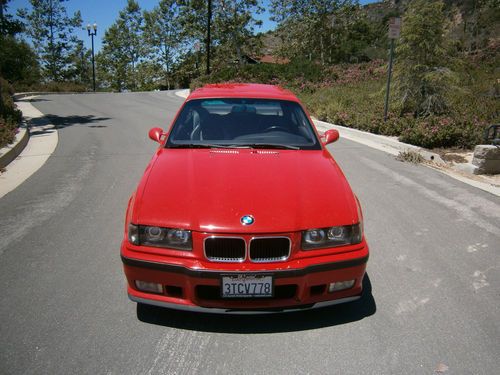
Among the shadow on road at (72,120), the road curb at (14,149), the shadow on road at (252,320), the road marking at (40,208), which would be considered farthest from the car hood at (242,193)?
the shadow on road at (72,120)

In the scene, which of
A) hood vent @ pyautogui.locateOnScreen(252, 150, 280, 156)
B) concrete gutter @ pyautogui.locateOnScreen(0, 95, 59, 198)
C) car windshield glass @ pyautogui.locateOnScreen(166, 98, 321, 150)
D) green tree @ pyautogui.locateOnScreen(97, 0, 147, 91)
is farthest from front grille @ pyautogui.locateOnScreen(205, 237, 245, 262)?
green tree @ pyautogui.locateOnScreen(97, 0, 147, 91)

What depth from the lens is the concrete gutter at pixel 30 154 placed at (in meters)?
6.45

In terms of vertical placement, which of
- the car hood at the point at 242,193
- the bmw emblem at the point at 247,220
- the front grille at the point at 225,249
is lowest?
the front grille at the point at 225,249

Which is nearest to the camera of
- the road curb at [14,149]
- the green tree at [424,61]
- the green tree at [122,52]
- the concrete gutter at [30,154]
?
the concrete gutter at [30,154]

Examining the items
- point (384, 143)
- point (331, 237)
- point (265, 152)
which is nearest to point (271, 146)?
point (265, 152)

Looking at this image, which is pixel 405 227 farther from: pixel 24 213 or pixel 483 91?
pixel 483 91

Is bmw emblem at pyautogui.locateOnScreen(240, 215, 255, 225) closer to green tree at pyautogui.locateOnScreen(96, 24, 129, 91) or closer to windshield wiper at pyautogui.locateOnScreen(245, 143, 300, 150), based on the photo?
windshield wiper at pyautogui.locateOnScreen(245, 143, 300, 150)

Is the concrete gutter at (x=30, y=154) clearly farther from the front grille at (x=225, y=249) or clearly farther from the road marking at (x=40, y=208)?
the front grille at (x=225, y=249)

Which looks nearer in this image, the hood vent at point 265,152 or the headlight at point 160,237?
the headlight at point 160,237

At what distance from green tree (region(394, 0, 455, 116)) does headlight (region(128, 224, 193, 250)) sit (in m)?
10.1

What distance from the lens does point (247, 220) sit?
2.54 m

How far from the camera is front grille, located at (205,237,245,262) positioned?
249 cm

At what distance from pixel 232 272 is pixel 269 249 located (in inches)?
11.1

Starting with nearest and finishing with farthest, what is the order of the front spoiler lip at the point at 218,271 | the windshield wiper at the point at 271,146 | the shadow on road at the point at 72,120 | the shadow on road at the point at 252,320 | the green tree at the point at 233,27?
1. the front spoiler lip at the point at 218,271
2. the shadow on road at the point at 252,320
3. the windshield wiper at the point at 271,146
4. the shadow on road at the point at 72,120
5. the green tree at the point at 233,27
